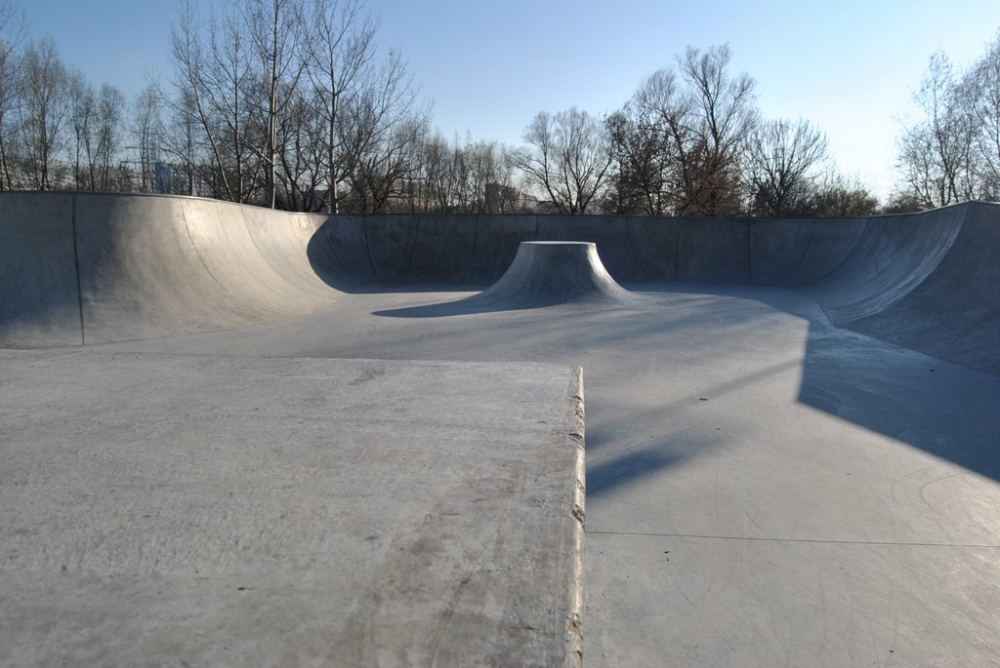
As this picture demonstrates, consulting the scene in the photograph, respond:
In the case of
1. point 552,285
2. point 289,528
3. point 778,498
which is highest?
point 552,285

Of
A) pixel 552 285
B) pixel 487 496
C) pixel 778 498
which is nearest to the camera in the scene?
pixel 487 496

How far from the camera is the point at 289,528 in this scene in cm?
121

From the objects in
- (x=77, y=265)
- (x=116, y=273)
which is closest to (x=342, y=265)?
(x=116, y=273)

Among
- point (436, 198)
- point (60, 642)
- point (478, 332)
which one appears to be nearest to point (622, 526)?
point (60, 642)

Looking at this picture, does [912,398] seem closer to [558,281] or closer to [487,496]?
[487,496]

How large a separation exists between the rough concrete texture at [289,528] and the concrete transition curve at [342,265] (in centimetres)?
579

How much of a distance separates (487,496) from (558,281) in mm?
8487

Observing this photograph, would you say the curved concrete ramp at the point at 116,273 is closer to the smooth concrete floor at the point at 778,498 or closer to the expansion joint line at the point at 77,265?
the expansion joint line at the point at 77,265

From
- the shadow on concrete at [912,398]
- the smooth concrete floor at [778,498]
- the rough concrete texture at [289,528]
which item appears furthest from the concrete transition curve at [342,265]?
the rough concrete texture at [289,528]

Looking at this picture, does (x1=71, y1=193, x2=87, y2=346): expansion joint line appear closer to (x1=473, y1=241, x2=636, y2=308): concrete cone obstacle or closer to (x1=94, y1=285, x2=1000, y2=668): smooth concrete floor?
(x1=94, y1=285, x2=1000, y2=668): smooth concrete floor

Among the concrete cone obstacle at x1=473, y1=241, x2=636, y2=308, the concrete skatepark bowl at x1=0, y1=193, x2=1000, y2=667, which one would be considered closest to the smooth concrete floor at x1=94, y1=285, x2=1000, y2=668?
the concrete skatepark bowl at x1=0, y1=193, x2=1000, y2=667

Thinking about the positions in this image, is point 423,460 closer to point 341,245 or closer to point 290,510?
point 290,510

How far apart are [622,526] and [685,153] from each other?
97.9 feet

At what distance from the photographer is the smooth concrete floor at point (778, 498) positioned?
6.50 ft
